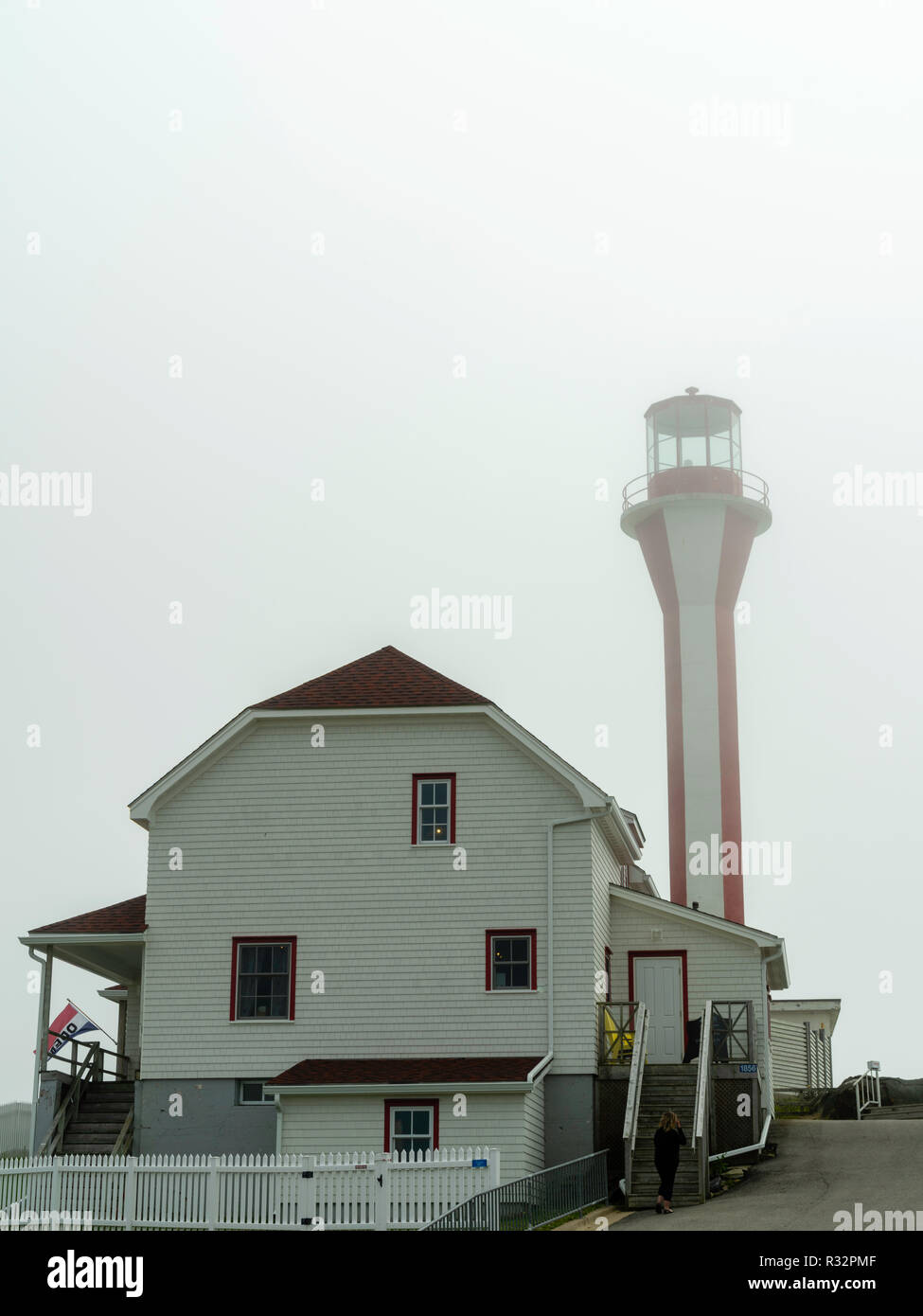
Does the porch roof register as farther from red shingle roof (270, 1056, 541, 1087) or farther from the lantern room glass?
the lantern room glass

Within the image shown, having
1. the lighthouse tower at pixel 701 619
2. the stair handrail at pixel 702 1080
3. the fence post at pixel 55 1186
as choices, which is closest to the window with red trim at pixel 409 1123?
the stair handrail at pixel 702 1080

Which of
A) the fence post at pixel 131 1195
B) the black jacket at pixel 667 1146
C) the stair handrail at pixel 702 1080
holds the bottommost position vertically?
the fence post at pixel 131 1195

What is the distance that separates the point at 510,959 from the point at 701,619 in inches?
570

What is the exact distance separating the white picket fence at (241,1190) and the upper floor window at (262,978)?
4.51 metres

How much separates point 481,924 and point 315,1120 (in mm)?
4357

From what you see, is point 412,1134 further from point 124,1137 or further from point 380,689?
point 380,689

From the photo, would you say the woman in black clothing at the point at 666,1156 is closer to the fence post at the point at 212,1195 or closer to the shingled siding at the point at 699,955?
the fence post at the point at 212,1195

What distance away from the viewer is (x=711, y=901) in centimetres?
4066

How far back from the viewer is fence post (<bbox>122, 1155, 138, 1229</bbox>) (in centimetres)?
2491

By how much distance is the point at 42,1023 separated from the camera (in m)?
30.7

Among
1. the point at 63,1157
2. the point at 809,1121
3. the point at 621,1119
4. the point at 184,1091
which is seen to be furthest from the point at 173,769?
the point at 809,1121

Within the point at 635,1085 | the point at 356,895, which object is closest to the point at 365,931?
the point at 356,895

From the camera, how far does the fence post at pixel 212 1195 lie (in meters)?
24.4
